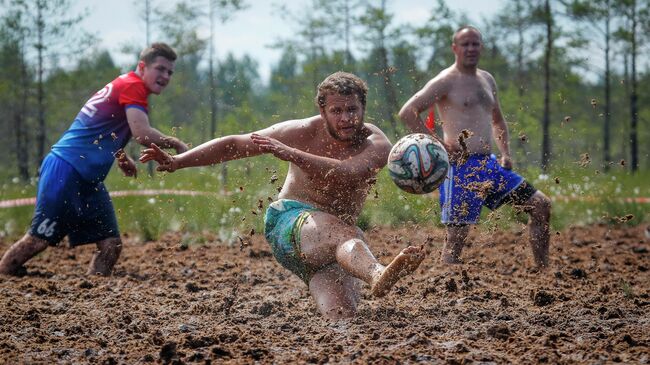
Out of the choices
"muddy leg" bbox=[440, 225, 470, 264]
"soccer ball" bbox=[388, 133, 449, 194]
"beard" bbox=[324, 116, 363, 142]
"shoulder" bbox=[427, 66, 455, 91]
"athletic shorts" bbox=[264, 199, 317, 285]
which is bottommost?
"muddy leg" bbox=[440, 225, 470, 264]

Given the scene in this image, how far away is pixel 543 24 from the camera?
20.8m

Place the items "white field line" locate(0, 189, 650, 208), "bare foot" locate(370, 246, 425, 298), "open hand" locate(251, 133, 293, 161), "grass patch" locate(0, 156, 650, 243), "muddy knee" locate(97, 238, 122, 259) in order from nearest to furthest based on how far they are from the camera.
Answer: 1. "bare foot" locate(370, 246, 425, 298)
2. "open hand" locate(251, 133, 293, 161)
3. "muddy knee" locate(97, 238, 122, 259)
4. "grass patch" locate(0, 156, 650, 243)
5. "white field line" locate(0, 189, 650, 208)

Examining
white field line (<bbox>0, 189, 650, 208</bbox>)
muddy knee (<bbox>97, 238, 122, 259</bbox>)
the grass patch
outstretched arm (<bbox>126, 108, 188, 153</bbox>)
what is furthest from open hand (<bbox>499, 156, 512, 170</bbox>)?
white field line (<bbox>0, 189, 650, 208</bbox>)

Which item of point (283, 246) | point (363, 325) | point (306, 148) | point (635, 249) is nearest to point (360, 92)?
point (306, 148)

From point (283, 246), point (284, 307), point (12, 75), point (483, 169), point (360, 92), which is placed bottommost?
point (284, 307)

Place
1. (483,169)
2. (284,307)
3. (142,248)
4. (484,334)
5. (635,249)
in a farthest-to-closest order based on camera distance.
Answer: (142,248), (635,249), (483,169), (284,307), (484,334)

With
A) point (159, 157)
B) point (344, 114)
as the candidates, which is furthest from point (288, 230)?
point (159, 157)

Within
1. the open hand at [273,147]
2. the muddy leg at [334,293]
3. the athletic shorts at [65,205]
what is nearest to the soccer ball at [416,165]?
the open hand at [273,147]

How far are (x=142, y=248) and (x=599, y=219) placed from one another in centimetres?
655

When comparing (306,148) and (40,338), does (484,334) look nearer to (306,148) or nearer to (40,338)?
(306,148)

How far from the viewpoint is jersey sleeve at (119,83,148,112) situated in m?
6.30

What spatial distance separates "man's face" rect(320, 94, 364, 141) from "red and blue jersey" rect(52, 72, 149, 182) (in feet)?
7.40

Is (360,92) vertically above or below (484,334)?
above

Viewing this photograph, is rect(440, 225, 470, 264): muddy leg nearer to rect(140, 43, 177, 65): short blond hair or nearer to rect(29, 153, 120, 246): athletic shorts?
rect(140, 43, 177, 65): short blond hair
